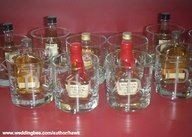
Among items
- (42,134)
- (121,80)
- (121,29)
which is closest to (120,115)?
(121,80)

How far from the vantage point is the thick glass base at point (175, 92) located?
96cm

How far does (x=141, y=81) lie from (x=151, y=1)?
38 centimetres

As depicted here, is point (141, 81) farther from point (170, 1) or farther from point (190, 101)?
point (170, 1)

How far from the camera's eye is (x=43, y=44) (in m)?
1.10

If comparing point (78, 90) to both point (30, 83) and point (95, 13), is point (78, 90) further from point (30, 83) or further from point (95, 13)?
point (95, 13)

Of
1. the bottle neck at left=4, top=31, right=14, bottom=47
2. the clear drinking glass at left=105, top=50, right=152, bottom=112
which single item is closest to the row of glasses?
the clear drinking glass at left=105, top=50, right=152, bottom=112

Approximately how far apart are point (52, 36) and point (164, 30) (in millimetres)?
349

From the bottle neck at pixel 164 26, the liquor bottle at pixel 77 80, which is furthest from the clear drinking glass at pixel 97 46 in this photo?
the bottle neck at pixel 164 26

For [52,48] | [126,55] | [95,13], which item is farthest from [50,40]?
[126,55]

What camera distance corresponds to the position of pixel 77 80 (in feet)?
2.92

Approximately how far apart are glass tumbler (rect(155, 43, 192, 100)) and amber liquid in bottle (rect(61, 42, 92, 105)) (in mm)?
193

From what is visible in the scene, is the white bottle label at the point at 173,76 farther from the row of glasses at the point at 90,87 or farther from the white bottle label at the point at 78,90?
the white bottle label at the point at 78,90

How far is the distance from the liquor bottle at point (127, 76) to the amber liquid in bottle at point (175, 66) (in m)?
0.10

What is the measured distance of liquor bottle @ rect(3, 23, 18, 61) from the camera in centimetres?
Result: 103
